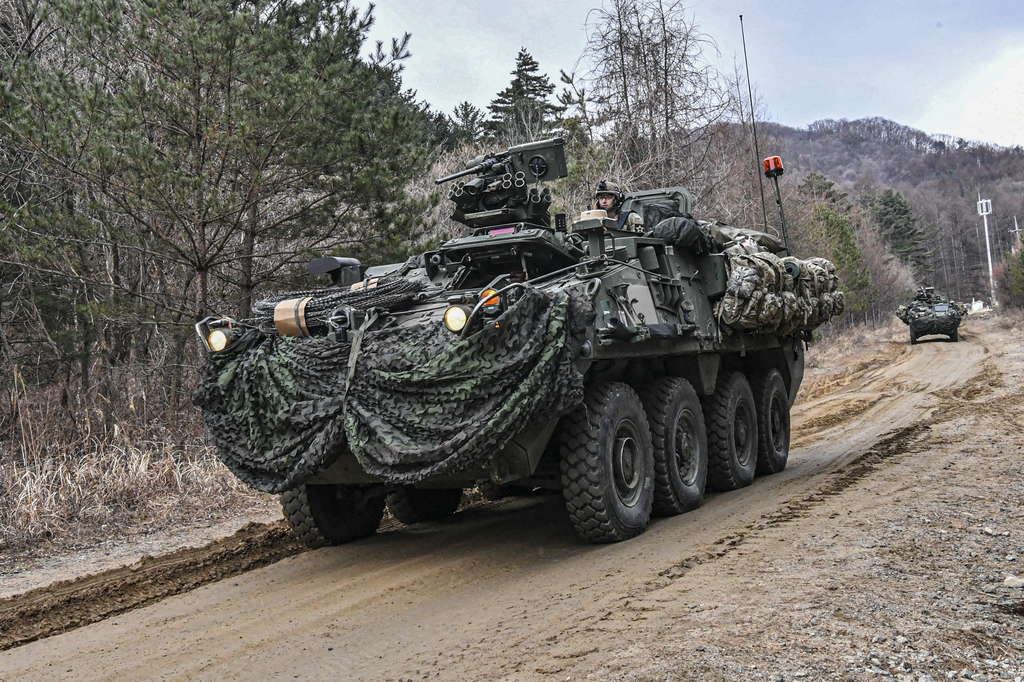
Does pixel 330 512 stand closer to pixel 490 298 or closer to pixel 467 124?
pixel 490 298

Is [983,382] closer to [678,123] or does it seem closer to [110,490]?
[678,123]

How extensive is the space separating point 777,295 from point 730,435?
1418 millimetres

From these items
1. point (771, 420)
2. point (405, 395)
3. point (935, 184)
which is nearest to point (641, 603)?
point (405, 395)

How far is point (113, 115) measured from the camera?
9555 mm

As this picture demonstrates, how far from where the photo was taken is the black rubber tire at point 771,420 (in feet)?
33.1

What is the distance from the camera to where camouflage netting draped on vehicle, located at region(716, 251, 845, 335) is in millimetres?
8758

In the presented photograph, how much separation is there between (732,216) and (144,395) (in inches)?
461

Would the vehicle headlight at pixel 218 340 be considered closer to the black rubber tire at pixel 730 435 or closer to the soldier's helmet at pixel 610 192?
the soldier's helmet at pixel 610 192

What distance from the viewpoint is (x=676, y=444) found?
7.93m

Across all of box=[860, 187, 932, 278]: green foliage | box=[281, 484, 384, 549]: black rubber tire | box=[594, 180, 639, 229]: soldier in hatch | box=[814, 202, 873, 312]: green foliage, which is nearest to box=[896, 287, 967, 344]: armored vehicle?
box=[814, 202, 873, 312]: green foliage

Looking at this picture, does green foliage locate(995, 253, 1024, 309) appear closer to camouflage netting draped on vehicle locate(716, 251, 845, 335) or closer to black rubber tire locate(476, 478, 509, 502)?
camouflage netting draped on vehicle locate(716, 251, 845, 335)

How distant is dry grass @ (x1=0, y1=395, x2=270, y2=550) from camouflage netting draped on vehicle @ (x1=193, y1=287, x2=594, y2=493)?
2569 millimetres

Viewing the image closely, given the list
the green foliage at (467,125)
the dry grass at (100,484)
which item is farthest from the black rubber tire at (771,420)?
the green foliage at (467,125)

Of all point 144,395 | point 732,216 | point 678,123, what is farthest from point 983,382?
point 144,395
